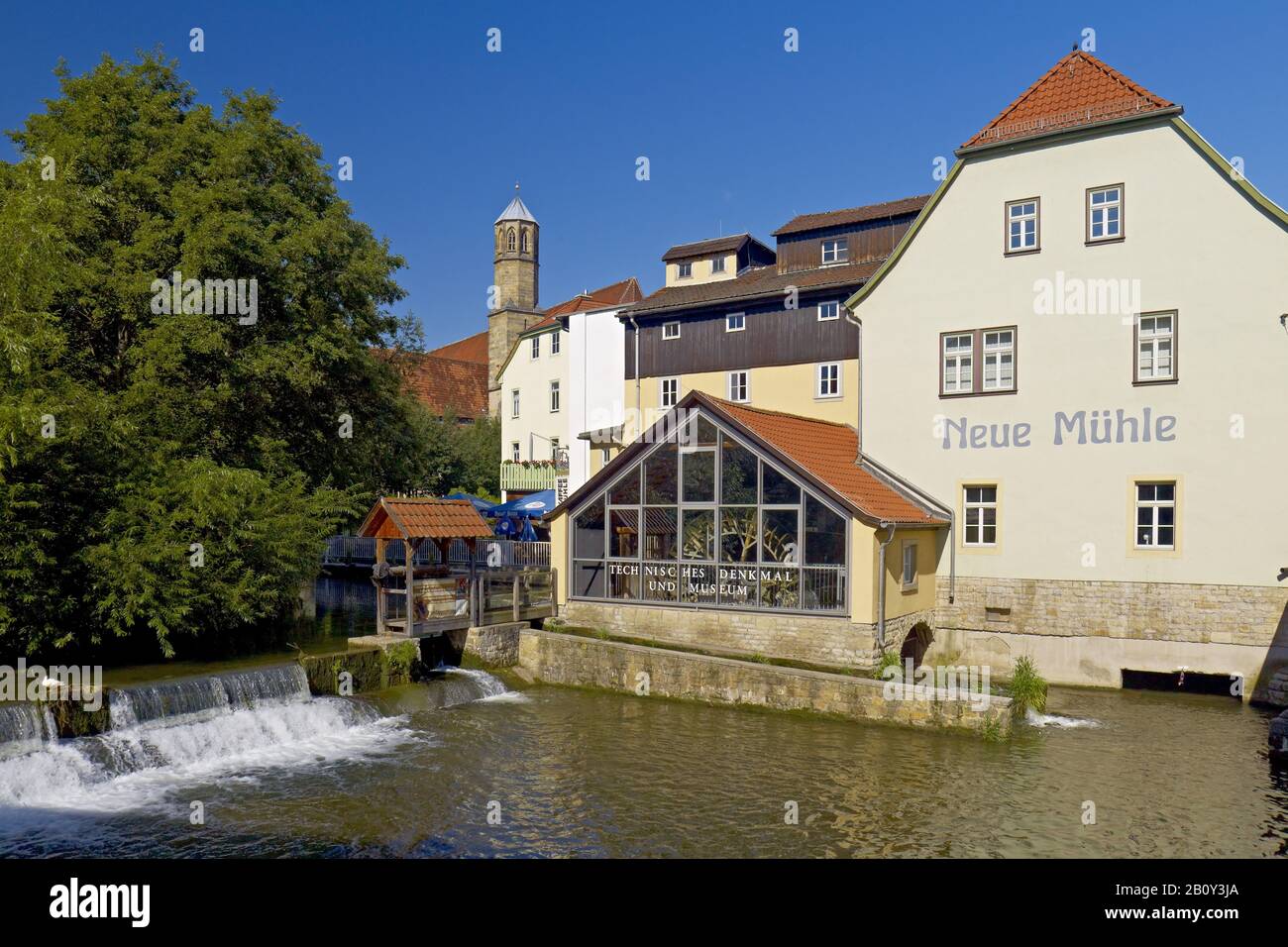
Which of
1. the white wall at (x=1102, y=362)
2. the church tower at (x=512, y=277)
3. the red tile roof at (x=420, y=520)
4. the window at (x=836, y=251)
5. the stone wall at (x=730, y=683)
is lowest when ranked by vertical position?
the stone wall at (x=730, y=683)

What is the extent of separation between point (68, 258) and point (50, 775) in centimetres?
1218

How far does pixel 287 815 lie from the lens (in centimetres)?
1176

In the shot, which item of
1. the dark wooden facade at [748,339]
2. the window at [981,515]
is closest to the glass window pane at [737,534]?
the window at [981,515]

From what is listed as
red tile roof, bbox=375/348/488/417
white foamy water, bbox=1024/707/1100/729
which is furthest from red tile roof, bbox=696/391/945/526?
red tile roof, bbox=375/348/488/417

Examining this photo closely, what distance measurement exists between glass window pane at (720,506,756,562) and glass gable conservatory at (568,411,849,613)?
2 centimetres

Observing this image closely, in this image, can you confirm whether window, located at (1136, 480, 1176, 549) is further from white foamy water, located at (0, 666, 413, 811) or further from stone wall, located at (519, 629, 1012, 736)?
white foamy water, located at (0, 666, 413, 811)

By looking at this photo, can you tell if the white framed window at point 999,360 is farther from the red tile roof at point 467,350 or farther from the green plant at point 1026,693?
the red tile roof at point 467,350

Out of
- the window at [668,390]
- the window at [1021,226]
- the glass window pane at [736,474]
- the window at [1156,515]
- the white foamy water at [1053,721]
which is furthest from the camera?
the window at [668,390]

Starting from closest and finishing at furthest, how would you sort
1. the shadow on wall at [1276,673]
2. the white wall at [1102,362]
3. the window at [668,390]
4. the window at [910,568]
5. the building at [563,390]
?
the shadow on wall at [1276,673] → the white wall at [1102,362] → the window at [910,568] → the window at [668,390] → the building at [563,390]

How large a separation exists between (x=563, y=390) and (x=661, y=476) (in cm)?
2469

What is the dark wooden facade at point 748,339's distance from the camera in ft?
101

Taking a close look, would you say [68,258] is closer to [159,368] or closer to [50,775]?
[159,368]

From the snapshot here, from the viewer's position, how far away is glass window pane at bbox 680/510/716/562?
20.4m

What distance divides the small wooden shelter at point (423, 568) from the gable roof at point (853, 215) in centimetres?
1746
